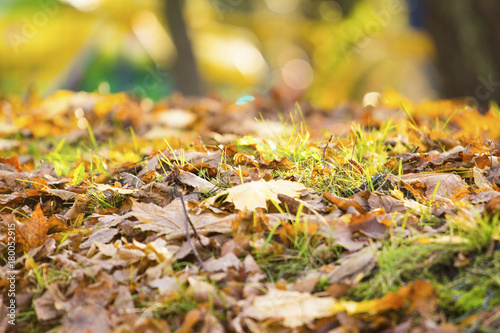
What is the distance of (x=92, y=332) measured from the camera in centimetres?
128

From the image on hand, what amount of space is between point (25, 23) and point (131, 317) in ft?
26.0

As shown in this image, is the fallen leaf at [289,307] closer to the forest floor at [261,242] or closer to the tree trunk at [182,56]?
the forest floor at [261,242]

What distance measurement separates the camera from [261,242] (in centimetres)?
153

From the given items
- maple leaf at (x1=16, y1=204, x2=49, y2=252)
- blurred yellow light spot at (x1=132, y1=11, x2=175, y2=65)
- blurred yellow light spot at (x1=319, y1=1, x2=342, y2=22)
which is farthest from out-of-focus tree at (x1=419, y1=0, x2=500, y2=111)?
blurred yellow light spot at (x1=132, y1=11, x2=175, y2=65)

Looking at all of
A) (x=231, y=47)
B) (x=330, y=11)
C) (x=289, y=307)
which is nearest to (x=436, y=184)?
(x=289, y=307)

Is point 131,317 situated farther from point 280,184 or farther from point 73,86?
point 73,86

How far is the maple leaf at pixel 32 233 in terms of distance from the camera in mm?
1657

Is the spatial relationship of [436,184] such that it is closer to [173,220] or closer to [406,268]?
[406,268]

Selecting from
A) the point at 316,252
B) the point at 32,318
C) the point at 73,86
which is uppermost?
the point at 316,252

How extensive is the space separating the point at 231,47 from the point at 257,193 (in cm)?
1175

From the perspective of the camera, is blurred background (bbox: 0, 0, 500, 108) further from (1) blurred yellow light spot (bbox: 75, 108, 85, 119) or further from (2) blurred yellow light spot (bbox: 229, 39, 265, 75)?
(1) blurred yellow light spot (bbox: 75, 108, 85, 119)

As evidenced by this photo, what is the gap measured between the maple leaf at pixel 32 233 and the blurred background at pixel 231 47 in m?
3.08

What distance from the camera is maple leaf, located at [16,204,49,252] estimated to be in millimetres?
1657

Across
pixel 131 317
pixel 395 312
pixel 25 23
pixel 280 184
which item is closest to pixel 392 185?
pixel 280 184
